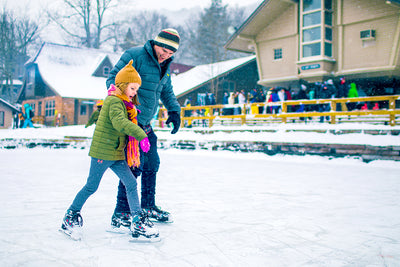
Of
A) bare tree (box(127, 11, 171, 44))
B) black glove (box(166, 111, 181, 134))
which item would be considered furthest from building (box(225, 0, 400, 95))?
bare tree (box(127, 11, 171, 44))

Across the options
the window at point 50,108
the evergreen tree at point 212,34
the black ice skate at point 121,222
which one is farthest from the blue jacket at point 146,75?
the evergreen tree at point 212,34

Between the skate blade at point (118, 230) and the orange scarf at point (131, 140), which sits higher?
the orange scarf at point (131, 140)

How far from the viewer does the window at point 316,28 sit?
15227mm

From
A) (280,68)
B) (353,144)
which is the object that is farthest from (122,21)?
(353,144)

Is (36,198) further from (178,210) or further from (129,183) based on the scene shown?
(129,183)

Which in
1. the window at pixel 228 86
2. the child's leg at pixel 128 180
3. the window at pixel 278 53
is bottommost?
the child's leg at pixel 128 180

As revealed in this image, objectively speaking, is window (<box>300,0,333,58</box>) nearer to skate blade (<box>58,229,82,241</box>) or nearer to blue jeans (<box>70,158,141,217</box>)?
blue jeans (<box>70,158,141,217</box>)

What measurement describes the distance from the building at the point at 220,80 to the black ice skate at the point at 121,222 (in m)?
22.2

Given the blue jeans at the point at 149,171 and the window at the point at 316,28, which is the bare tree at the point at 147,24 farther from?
the blue jeans at the point at 149,171

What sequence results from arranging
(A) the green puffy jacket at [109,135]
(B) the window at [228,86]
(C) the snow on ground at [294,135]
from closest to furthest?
(A) the green puffy jacket at [109,135] → (C) the snow on ground at [294,135] → (B) the window at [228,86]

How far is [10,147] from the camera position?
12961 millimetres

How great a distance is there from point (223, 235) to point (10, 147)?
12357mm

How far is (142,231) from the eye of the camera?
2.69 m

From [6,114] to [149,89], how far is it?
1185 inches
